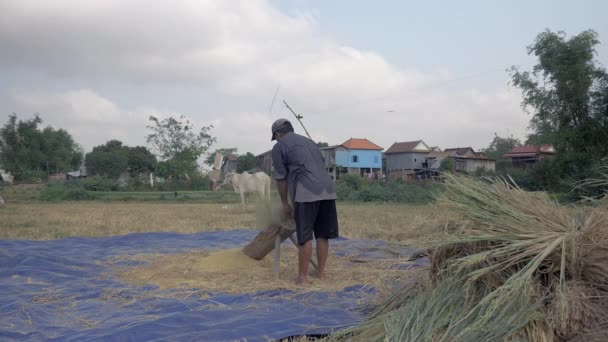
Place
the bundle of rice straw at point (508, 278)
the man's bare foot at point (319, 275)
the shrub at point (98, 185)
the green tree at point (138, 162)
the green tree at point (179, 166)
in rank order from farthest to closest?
the green tree at point (138, 162)
the green tree at point (179, 166)
the shrub at point (98, 185)
the man's bare foot at point (319, 275)
the bundle of rice straw at point (508, 278)

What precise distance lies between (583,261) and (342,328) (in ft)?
5.00

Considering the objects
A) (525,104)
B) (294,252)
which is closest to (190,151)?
(525,104)

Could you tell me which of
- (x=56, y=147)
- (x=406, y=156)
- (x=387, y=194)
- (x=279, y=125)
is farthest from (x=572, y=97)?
(x=56, y=147)

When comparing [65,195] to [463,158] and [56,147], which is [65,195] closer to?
[56,147]

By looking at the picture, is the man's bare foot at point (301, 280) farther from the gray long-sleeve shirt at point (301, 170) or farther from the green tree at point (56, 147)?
the green tree at point (56, 147)

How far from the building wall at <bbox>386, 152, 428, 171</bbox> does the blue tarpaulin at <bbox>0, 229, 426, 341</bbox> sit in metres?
45.8

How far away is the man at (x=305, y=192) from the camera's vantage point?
4648mm

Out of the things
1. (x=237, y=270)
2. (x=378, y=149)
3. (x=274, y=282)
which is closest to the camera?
(x=274, y=282)

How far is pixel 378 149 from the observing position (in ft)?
170

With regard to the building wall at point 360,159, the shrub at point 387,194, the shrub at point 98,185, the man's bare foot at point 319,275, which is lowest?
the man's bare foot at point 319,275

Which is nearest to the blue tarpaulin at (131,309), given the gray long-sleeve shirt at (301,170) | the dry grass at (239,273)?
the dry grass at (239,273)

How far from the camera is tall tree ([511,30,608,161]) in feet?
67.1

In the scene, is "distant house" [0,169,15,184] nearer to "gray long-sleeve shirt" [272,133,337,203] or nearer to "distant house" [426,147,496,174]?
"distant house" [426,147,496,174]

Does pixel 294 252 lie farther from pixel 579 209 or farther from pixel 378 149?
pixel 378 149
